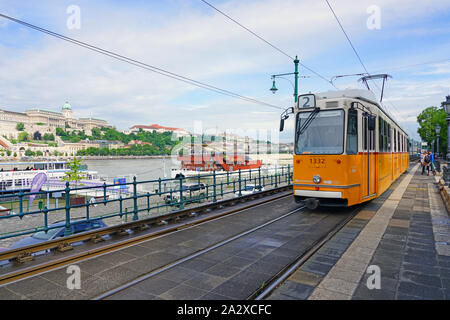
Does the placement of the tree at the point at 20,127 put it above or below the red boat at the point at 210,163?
above

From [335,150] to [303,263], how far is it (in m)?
4.37

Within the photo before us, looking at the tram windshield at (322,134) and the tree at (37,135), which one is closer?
the tram windshield at (322,134)

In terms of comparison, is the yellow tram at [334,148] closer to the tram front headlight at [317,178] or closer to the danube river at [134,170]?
the tram front headlight at [317,178]

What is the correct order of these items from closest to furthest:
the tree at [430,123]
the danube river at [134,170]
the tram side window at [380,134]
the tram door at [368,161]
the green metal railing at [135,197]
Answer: the green metal railing at [135,197] → the tram door at [368,161] → the tram side window at [380,134] → the tree at [430,123] → the danube river at [134,170]

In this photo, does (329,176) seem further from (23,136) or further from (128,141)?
(23,136)

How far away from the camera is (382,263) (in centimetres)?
495

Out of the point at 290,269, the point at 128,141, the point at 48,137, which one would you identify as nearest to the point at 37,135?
the point at 48,137

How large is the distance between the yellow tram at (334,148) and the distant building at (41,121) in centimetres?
17332

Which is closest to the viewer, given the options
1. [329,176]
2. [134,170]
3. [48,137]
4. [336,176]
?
[336,176]

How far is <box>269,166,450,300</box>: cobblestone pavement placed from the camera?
3.93m

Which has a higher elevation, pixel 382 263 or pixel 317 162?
pixel 317 162

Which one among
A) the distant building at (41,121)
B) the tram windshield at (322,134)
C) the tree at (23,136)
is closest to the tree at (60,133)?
the distant building at (41,121)

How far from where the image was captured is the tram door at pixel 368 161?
9.07 m

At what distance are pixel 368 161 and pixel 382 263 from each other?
5.10m
